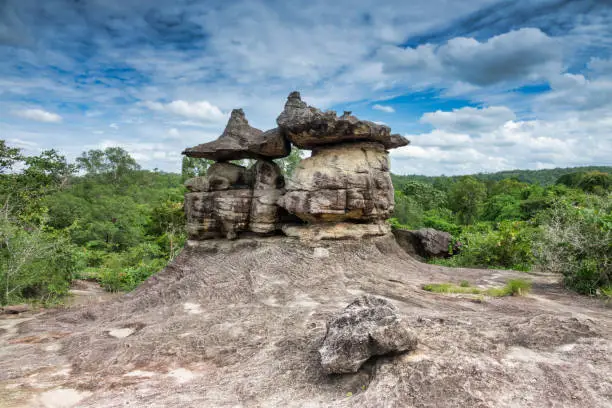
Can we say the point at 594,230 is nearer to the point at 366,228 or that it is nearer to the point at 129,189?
the point at 366,228

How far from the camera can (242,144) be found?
11.3 m

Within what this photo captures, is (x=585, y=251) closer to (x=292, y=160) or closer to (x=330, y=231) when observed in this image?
(x=330, y=231)

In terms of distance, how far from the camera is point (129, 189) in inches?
1689

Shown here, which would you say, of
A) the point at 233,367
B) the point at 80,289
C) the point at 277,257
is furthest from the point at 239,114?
the point at 80,289

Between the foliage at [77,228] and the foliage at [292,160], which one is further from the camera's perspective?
the foliage at [292,160]

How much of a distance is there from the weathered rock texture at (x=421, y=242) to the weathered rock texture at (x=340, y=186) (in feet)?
11.5

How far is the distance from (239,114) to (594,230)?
1018 centimetres

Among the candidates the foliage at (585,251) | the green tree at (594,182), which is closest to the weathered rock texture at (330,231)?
the foliage at (585,251)

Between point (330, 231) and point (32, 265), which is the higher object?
point (330, 231)

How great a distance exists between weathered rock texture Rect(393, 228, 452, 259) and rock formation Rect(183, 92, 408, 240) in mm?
2874

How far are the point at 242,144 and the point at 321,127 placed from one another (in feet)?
9.34

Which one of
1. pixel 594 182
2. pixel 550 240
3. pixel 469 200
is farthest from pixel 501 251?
pixel 594 182

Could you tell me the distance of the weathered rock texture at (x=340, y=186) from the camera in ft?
32.4

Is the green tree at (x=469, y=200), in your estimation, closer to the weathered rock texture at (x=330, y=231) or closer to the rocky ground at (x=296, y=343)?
the rocky ground at (x=296, y=343)
